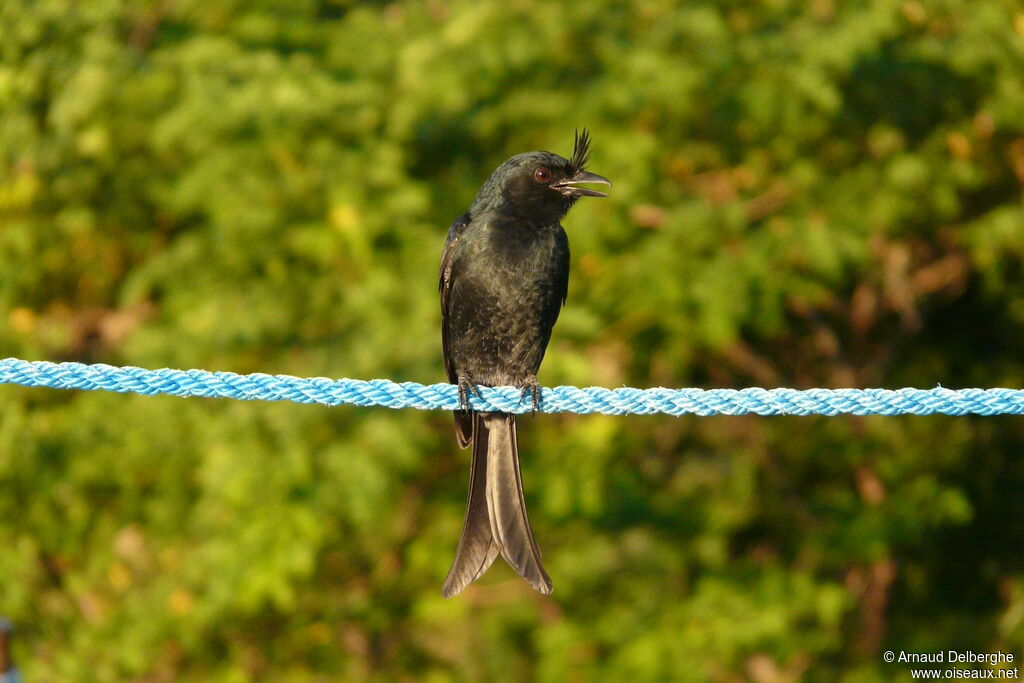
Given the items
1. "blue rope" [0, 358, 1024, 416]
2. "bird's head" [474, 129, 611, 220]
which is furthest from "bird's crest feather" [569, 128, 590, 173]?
"blue rope" [0, 358, 1024, 416]

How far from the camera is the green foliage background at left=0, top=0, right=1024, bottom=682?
14.3ft

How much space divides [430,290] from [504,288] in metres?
1.06

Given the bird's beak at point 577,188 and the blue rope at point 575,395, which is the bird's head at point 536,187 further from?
the blue rope at point 575,395

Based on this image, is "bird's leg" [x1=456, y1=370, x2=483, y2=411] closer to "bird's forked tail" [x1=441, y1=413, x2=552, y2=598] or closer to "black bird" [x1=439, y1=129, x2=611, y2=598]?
"black bird" [x1=439, y1=129, x2=611, y2=598]

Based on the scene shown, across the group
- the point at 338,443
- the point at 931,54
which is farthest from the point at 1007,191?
the point at 338,443

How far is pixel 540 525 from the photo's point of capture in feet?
16.6

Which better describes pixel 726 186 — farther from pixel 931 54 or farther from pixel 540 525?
pixel 540 525

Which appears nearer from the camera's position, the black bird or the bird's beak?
the black bird

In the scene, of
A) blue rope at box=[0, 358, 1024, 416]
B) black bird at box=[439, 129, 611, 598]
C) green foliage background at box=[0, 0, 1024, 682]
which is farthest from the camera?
green foliage background at box=[0, 0, 1024, 682]

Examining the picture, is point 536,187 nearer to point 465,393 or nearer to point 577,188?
point 577,188

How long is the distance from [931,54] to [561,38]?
4.65 feet

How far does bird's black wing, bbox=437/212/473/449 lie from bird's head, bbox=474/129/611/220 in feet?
0.38

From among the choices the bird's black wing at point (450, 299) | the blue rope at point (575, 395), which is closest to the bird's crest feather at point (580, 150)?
the bird's black wing at point (450, 299)

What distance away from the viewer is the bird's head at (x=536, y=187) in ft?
11.3
